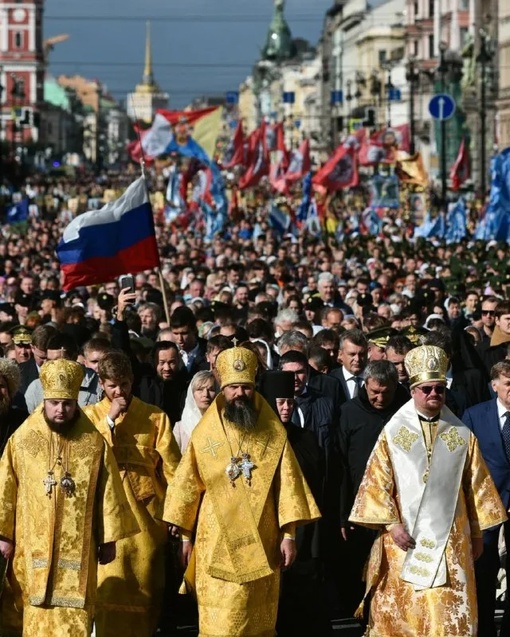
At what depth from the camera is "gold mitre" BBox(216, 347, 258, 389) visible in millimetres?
8492

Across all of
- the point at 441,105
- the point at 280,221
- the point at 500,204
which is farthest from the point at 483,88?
the point at 500,204

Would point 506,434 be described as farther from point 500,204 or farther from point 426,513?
point 500,204

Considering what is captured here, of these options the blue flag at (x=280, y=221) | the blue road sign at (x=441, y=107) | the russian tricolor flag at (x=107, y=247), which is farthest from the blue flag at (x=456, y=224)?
the russian tricolor flag at (x=107, y=247)

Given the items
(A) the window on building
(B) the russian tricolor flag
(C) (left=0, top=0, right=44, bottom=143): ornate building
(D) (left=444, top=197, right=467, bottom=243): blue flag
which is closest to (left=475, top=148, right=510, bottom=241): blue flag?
(D) (left=444, top=197, right=467, bottom=243): blue flag

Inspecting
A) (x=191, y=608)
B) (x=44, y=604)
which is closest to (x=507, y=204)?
(x=191, y=608)

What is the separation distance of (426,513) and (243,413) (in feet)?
3.07

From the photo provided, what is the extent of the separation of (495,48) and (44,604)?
248ft

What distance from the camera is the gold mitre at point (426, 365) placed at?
27.2 feet

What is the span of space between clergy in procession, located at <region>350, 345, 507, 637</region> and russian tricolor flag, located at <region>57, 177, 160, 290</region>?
6825mm

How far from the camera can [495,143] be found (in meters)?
80.8

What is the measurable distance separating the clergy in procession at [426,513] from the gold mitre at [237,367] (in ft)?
2.18

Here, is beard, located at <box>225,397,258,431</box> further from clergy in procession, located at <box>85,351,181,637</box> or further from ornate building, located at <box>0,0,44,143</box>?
ornate building, located at <box>0,0,44,143</box>

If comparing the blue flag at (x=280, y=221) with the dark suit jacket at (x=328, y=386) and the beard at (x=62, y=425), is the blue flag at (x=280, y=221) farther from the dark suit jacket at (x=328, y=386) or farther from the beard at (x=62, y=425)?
the beard at (x=62, y=425)

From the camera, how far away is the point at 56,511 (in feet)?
27.7
